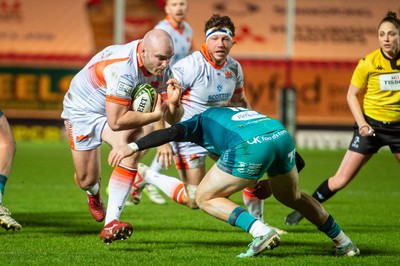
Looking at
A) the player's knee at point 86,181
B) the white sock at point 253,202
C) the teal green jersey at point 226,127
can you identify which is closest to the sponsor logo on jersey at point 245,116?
the teal green jersey at point 226,127

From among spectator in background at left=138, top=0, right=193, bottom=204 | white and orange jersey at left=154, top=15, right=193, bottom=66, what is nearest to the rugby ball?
spectator in background at left=138, top=0, right=193, bottom=204

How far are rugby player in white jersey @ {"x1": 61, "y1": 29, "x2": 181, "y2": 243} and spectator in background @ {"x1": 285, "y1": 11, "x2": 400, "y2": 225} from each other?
227cm

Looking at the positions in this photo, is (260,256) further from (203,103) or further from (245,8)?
(245,8)

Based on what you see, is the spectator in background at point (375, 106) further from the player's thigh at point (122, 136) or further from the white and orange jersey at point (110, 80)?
the white and orange jersey at point (110, 80)

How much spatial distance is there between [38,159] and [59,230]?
28.3 ft

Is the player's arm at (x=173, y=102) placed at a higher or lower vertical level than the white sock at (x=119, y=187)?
higher

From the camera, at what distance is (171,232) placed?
902cm

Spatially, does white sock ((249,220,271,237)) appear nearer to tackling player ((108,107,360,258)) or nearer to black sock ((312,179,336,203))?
tackling player ((108,107,360,258))

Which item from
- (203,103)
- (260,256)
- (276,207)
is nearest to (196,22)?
(276,207)

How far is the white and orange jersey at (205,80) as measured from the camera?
905cm

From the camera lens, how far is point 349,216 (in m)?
10.5

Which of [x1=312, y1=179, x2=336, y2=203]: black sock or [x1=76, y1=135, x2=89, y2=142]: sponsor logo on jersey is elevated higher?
[x1=76, y1=135, x2=89, y2=142]: sponsor logo on jersey

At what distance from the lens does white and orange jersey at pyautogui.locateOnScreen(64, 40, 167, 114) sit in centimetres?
766

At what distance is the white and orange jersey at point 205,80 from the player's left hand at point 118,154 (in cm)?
231
